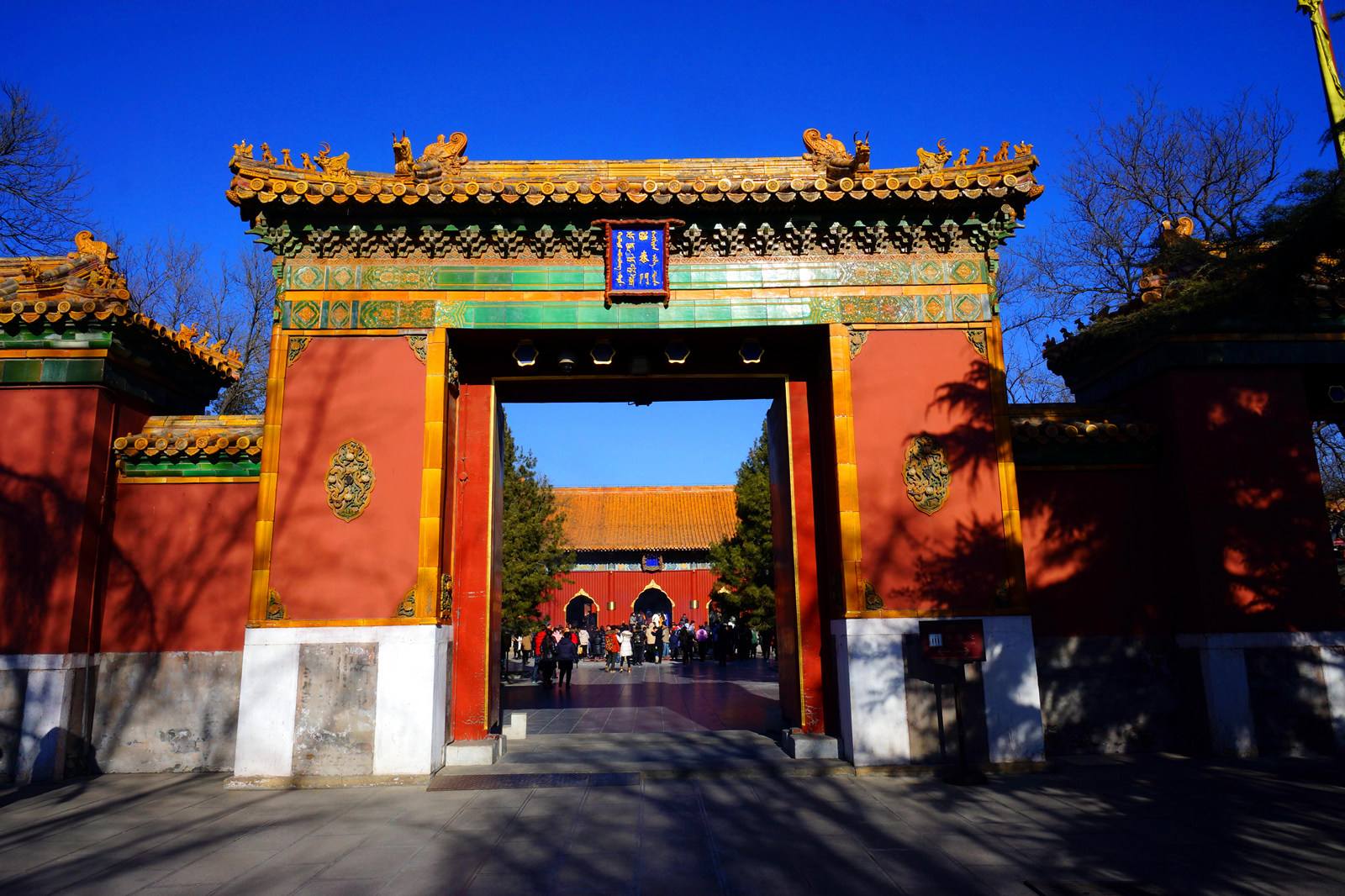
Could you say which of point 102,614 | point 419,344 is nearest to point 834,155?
point 419,344

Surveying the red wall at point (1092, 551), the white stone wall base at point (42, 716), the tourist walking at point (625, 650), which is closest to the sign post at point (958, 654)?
the red wall at point (1092, 551)

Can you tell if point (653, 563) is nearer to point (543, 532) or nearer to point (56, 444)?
point (543, 532)

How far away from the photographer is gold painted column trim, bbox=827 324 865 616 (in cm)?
831

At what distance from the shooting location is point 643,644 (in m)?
30.0

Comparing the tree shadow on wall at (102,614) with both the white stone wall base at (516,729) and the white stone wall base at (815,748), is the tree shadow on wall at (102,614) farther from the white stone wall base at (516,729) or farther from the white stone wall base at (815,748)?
the white stone wall base at (815,748)

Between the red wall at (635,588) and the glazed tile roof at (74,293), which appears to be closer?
the glazed tile roof at (74,293)

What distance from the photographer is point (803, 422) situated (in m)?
9.65

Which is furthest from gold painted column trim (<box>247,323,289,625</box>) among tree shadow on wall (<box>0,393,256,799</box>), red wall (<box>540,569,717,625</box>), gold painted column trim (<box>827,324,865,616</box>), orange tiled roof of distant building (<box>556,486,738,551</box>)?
red wall (<box>540,569,717,625</box>)

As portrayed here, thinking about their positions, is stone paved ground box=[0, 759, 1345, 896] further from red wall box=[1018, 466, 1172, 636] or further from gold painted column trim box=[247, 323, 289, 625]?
gold painted column trim box=[247, 323, 289, 625]

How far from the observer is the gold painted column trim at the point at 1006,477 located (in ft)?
27.4

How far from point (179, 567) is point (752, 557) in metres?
18.2

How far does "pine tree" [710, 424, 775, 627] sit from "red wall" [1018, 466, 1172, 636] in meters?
14.7

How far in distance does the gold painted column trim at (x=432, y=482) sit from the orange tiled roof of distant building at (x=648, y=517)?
87.5 ft

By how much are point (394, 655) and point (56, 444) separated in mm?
4557
